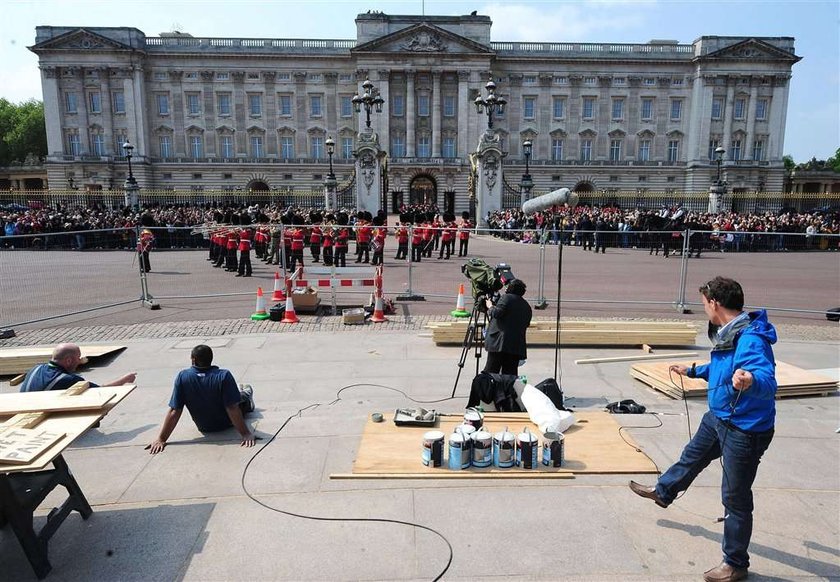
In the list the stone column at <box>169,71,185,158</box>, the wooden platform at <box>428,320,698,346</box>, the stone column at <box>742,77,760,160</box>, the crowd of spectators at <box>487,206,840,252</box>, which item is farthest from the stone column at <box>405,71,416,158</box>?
the wooden platform at <box>428,320,698,346</box>

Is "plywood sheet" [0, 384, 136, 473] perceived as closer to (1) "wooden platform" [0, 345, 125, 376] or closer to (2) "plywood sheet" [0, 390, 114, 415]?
(2) "plywood sheet" [0, 390, 114, 415]

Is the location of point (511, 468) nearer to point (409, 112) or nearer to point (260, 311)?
point (260, 311)

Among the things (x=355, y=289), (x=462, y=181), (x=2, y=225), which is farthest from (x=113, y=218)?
(x=462, y=181)

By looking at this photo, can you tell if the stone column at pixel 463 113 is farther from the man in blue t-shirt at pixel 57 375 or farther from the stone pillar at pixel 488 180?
the man in blue t-shirt at pixel 57 375

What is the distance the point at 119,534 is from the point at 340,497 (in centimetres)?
166

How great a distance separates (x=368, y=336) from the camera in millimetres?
9977

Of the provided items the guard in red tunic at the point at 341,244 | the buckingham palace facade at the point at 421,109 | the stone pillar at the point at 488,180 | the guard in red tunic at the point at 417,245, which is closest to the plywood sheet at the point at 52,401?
the guard in red tunic at the point at 341,244

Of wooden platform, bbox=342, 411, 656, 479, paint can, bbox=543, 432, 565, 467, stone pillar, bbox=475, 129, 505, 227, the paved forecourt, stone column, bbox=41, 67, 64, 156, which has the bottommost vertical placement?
the paved forecourt

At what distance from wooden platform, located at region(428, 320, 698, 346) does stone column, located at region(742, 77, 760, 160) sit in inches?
2677

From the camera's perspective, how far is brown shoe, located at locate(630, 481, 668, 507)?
4.10m

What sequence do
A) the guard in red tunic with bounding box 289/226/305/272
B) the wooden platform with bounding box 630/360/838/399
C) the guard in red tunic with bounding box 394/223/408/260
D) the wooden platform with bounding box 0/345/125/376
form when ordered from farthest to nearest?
the guard in red tunic with bounding box 394/223/408/260
the guard in red tunic with bounding box 289/226/305/272
the wooden platform with bounding box 0/345/125/376
the wooden platform with bounding box 630/360/838/399

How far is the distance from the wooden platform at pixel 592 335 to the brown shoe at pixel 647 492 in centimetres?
499

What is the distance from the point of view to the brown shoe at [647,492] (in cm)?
410

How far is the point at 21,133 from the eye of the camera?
279 ft
